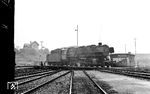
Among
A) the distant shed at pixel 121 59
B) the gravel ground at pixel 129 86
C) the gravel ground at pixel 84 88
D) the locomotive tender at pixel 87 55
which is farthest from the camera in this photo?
the distant shed at pixel 121 59

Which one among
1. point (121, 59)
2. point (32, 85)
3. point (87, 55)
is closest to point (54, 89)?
point (32, 85)

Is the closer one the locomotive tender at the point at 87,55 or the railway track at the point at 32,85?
the railway track at the point at 32,85

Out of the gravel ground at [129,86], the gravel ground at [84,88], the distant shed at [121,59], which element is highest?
the distant shed at [121,59]

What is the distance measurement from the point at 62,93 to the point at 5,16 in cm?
732

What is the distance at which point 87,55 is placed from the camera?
121ft

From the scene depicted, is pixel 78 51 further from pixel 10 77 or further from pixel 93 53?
pixel 10 77

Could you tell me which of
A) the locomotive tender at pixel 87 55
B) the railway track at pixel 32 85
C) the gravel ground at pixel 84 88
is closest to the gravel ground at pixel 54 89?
the railway track at pixel 32 85

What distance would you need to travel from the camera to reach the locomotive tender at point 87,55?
36250 millimetres

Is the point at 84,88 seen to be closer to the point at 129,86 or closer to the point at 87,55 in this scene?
the point at 129,86

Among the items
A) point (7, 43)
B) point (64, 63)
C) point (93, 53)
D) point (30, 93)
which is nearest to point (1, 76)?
point (7, 43)

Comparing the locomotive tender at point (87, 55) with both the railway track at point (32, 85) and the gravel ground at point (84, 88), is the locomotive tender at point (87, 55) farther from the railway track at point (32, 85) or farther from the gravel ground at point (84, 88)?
the gravel ground at point (84, 88)

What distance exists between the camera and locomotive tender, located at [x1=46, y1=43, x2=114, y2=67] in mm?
36250

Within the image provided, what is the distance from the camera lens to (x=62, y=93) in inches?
362

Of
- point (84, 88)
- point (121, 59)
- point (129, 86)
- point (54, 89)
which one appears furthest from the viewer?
point (121, 59)
